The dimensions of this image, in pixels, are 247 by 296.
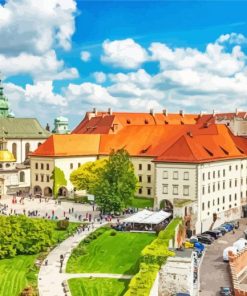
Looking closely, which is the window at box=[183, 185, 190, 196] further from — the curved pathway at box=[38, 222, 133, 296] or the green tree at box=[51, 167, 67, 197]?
the green tree at box=[51, 167, 67, 197]

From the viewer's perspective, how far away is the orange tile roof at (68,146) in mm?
85062

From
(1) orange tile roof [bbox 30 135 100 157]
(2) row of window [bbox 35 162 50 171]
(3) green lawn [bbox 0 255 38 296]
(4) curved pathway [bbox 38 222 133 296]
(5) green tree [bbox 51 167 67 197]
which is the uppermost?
(1) orange tile roof [bbox 30 135 100 157]

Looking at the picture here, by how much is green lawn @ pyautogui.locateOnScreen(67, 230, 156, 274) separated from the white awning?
2.11 m

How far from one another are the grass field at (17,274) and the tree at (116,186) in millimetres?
10990

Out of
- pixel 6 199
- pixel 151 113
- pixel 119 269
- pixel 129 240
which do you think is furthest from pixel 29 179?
pixel 119 269

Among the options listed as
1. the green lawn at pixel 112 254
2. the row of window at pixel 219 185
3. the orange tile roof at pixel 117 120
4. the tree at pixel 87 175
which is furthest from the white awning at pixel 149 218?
the orange tile roof at pixel 117 120

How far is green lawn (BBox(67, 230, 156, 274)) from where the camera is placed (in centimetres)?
4594

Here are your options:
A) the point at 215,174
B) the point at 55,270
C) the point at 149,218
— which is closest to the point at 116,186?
the point at 149,218

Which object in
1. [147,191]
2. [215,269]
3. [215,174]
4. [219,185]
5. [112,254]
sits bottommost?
[215,269]

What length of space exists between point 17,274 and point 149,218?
59.0 feet

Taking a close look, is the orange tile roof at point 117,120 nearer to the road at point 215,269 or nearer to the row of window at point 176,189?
the row of window at point 176,189

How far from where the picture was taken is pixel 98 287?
4084 cm

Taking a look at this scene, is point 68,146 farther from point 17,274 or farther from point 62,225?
point 17,274

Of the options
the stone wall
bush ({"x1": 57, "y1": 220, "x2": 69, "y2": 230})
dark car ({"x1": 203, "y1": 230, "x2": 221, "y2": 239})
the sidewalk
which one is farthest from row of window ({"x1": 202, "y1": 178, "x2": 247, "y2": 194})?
bush ({"x1": 57, "y1": 220, "x2": 69, "y2": 230})
